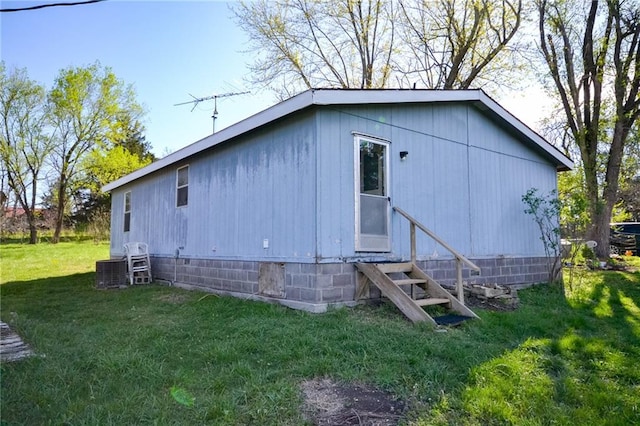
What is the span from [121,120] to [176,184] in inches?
623

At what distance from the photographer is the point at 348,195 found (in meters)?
5.48

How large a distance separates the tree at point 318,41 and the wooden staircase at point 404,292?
41.2 feet

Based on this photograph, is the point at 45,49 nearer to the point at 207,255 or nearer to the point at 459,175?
the point at 207,255

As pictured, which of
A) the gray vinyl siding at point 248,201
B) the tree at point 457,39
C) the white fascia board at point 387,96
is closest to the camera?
the white fascia board at point 387,96

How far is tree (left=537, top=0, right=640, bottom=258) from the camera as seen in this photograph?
1270cm

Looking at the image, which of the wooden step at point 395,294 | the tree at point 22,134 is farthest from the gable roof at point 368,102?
the tree at point 22,134

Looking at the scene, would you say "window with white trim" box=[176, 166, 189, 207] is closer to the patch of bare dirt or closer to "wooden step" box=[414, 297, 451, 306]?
"wooden step" box=[414, 297, 451, 306]

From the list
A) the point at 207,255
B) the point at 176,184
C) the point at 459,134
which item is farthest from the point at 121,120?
the point at 459,134

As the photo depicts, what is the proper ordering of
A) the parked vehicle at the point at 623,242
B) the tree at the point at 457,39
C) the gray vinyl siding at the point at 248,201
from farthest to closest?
the parked vehicle at the point at 623,242 → the tree at the point at 457,39 → the gray vinyl siding at the point at 248,201

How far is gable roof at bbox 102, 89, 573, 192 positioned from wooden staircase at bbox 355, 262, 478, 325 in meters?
2.18

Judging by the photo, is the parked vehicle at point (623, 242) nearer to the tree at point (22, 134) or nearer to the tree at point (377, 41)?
the tree at point (377, 41)

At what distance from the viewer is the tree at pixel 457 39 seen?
47.5 feet

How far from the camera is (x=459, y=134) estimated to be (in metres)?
7.21

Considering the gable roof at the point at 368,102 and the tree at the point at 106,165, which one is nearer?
the gable roof at the point at 368,102
